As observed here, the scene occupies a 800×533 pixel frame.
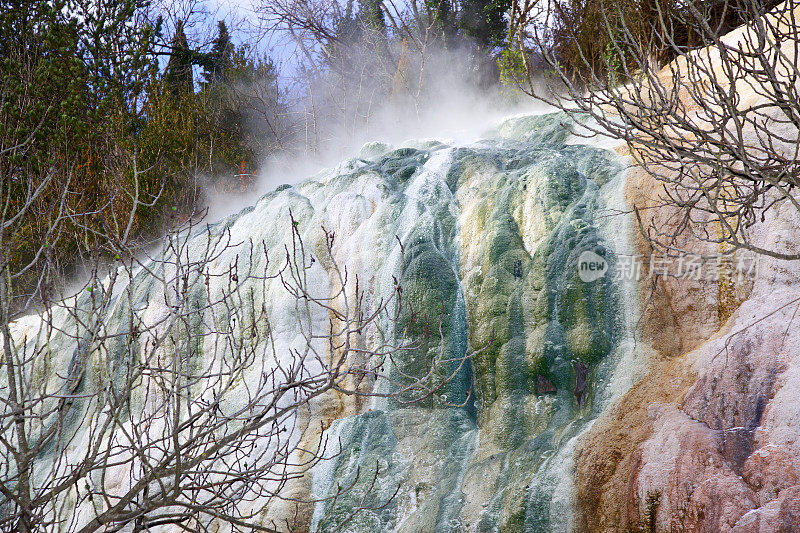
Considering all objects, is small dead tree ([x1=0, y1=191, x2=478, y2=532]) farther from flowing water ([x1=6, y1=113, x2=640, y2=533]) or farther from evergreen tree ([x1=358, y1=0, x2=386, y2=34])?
evergreen tree ([x1=358, y1=0, x2=386, y2=34])

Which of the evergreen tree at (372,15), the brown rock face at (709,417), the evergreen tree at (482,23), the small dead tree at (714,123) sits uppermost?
the evergreen tree at (372,15)

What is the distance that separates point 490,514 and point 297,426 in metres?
1.91

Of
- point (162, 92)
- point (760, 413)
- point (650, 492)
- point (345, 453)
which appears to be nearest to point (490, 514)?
point (650, 492)

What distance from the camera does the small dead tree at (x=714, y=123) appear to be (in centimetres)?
259

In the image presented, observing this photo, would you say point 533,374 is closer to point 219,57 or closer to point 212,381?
point 212,381

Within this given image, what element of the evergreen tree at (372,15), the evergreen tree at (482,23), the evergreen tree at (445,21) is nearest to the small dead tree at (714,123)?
the evergreen tree at (482,23)

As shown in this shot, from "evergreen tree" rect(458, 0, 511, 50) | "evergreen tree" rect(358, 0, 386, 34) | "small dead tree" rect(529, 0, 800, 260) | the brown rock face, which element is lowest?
the brown rock face

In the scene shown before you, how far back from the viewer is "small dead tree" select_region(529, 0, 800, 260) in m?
2.59

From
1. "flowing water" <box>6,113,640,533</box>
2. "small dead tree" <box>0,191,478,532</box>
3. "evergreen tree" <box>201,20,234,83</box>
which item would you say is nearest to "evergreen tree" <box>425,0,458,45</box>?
"evergreen tree" <box>201,20,234,83</box>

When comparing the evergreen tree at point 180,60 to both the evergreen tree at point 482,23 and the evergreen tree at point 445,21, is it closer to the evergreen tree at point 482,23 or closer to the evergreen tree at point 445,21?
the evergreen tree at point 445,21

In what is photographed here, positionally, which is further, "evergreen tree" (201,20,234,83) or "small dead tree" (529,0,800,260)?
"evergreen tree" (201,20,234,83)

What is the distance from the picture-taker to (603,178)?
5.54 metres

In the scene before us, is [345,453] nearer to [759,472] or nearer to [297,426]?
[297,426]

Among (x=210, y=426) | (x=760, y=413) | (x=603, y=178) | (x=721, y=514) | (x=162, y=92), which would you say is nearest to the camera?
(x=210, y=426)
